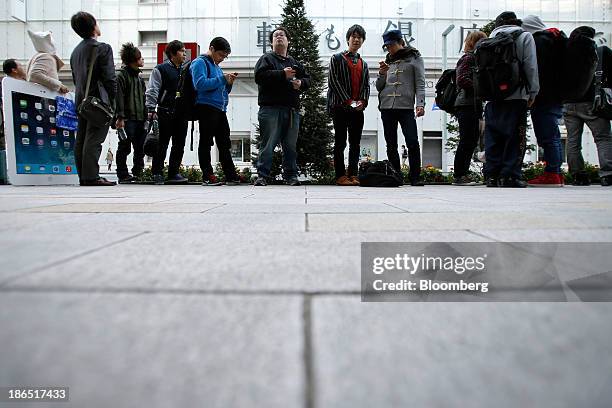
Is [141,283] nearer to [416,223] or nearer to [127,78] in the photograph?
[416,223]

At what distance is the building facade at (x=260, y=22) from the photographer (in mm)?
21969

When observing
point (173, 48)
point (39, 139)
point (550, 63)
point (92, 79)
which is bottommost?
point (39, 139)

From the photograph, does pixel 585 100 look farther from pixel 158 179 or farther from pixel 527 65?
pixel 158 179

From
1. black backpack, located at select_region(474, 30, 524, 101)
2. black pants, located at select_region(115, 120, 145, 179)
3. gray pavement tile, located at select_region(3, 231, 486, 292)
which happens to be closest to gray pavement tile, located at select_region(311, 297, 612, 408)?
gray pavement tile, located at select_region(3, 231, 486, 292)

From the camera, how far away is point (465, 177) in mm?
7211

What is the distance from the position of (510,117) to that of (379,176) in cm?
158

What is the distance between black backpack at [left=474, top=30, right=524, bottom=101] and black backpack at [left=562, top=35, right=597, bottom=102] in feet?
2.18

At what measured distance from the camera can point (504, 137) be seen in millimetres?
5516

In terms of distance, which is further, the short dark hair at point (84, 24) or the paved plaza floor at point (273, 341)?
the short dark hair at point (84, 24)

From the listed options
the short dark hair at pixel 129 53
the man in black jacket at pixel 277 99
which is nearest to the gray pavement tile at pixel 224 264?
the man in black jacket at pixel 277 99

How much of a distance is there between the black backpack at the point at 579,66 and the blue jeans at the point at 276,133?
324 centimetres

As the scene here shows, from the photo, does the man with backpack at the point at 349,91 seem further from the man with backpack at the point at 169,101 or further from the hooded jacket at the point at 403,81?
the man with backpack at the point at 169,101

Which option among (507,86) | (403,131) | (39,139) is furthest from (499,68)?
(39,139)

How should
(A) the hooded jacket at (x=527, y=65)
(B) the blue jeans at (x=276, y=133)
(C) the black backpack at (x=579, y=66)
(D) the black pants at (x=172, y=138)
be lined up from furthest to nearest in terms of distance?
(D) the black pants at (x=172, y=138), (B) the blue jeans at (x=276, y=133), (C) the black backpack at (x=579, y=66), (A) the hooded jacket at (x=527, y=65)
